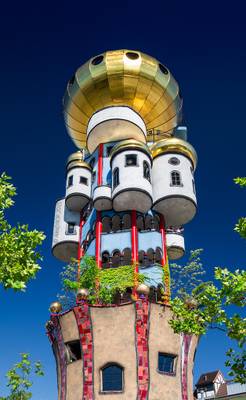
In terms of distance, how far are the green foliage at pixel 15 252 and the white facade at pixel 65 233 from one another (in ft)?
53.1

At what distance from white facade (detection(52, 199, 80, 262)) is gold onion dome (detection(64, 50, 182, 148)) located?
226 inches

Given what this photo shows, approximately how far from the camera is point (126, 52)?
88.5 ft

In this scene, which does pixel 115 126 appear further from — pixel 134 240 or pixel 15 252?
pixel 15 252

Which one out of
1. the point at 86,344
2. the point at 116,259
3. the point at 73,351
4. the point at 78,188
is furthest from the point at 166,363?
the point at 78,188

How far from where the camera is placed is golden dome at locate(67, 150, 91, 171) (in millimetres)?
26703

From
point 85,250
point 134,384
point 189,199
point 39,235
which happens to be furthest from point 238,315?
point 85,250

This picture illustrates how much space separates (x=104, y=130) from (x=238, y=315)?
1740 centimetres

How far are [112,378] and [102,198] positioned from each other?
29.0 ft

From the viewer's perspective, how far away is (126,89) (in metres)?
26.7

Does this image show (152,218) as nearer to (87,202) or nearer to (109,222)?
(109,222)

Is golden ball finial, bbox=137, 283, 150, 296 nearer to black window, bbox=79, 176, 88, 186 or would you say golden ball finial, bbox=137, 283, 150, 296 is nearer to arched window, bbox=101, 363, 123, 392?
arched window, bbox=101, 363, 123, 392

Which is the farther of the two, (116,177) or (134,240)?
(116,177)

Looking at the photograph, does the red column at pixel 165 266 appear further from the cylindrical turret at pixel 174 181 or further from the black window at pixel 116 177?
the black window at pixel 116 177

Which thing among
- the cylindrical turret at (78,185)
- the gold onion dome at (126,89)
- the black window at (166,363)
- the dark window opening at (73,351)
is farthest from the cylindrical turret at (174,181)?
the dark window opening at (73,351)
